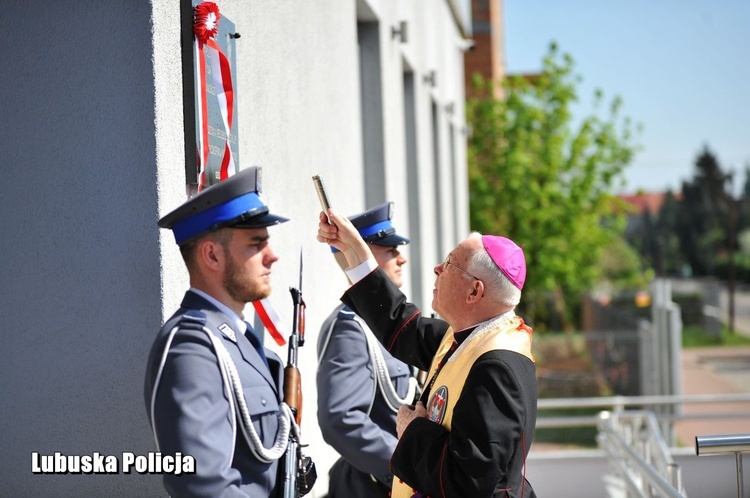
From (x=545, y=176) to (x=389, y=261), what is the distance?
2577 centimetres

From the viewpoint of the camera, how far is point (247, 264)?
2.89m

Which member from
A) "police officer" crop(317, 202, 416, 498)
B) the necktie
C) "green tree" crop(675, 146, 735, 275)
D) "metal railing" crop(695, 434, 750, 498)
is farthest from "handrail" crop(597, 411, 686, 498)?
"green tree" crop(675, 146, 735, 275)

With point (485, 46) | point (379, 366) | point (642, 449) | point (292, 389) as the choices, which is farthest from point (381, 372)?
point (485, 46)

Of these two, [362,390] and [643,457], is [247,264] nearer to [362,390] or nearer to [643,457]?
[362,390]

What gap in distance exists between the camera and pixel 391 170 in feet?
26.7

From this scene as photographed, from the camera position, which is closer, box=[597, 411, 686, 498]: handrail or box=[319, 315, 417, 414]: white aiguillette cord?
box=[319, 315, 417, 414]: white aiguillette cord

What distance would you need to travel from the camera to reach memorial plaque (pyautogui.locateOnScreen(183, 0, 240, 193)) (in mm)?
3561

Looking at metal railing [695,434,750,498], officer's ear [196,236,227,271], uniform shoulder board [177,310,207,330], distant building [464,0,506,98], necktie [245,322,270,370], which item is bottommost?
metal railing [695,434,750,498]

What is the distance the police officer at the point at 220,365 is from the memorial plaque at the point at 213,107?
0.66 m

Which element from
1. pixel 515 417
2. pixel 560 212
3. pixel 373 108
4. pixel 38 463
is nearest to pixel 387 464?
pixel 515 417

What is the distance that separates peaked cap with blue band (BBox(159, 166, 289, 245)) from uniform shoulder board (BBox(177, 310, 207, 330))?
8.4 inches

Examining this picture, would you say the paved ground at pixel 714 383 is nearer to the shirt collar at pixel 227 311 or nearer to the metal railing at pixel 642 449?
the metal railing at pixel 642 449

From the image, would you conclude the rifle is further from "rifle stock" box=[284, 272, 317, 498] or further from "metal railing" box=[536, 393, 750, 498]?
"metal railing" box=[536, 393, 750, 498]

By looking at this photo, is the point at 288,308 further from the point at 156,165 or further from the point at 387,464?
the point at 156,165
